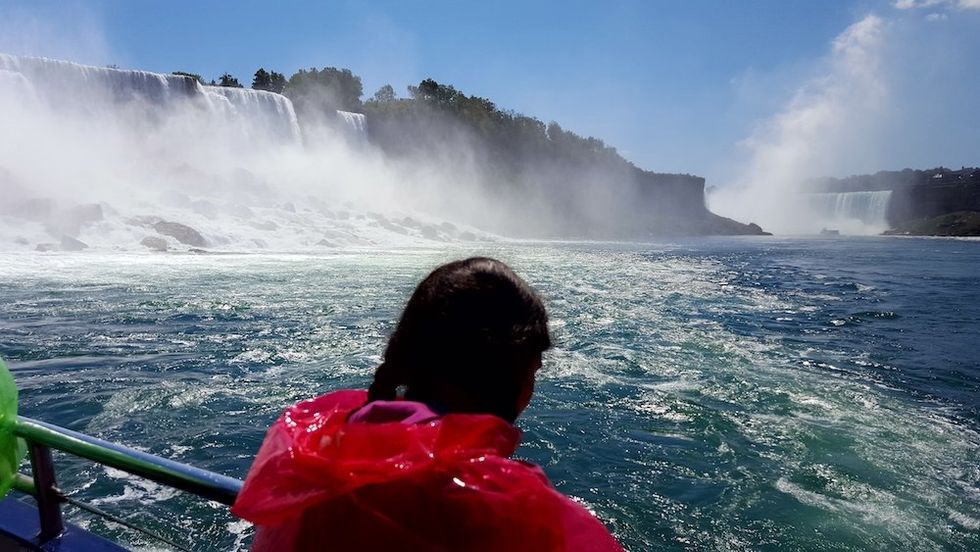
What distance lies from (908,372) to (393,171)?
46.4 m

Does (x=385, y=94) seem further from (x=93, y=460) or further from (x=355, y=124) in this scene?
(x=93, y=460)

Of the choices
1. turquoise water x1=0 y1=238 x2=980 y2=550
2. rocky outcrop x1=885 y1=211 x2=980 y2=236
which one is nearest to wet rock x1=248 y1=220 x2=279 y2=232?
turquoise water x1=0 y1=238 x2=980 y2=550

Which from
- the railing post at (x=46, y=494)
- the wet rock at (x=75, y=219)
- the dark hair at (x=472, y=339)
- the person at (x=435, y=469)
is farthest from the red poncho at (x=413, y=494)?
the wet rock at (x=75, y=219)

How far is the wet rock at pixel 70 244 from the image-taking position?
61.4ft

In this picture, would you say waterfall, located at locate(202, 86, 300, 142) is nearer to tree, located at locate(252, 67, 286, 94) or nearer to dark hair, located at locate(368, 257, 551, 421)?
tree, located at locate(252, 67, 286, 94)

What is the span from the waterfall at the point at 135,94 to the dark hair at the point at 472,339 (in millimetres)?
32082

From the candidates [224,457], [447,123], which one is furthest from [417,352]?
[447,123]

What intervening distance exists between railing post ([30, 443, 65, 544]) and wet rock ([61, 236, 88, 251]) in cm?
1969

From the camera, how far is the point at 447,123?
63781 millimetres

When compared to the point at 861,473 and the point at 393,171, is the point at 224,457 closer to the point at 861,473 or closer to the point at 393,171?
the point at 861,473

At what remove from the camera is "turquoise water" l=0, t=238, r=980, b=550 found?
402 cm

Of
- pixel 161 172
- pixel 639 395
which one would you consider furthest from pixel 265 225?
pixel 639 395

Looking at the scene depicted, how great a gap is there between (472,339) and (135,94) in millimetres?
35735

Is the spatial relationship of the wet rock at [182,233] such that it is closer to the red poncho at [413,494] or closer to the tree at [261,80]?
the red poncho at [413,494]
